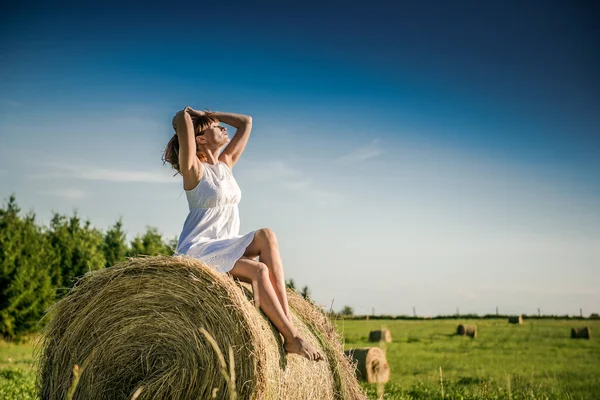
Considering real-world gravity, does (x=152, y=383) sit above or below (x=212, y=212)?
below

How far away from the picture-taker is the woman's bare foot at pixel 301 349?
4453 mm

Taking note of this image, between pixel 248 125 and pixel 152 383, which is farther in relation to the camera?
pixel 248 125

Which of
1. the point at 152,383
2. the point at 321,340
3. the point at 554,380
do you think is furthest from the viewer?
the point at 554,380

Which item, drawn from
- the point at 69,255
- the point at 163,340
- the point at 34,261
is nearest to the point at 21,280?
the point at 34,261

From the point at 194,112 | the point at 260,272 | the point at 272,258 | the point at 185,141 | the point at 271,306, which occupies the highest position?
the point at 194,112

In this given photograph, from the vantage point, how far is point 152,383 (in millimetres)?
4418

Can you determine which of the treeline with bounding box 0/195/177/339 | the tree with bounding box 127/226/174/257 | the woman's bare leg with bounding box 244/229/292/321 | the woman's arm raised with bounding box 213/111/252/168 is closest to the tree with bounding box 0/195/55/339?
the treeline with bounding box 0/195/177/339

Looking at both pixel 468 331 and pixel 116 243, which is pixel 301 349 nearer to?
pixel 468 331

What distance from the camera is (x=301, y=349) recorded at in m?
4.47

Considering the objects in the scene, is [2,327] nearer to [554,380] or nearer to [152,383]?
[554,380]

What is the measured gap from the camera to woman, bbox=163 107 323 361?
4.57 m

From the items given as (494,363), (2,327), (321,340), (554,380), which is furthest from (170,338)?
(2,327)

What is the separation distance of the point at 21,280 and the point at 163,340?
20.5 meters

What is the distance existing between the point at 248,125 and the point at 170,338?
86.7 inches
